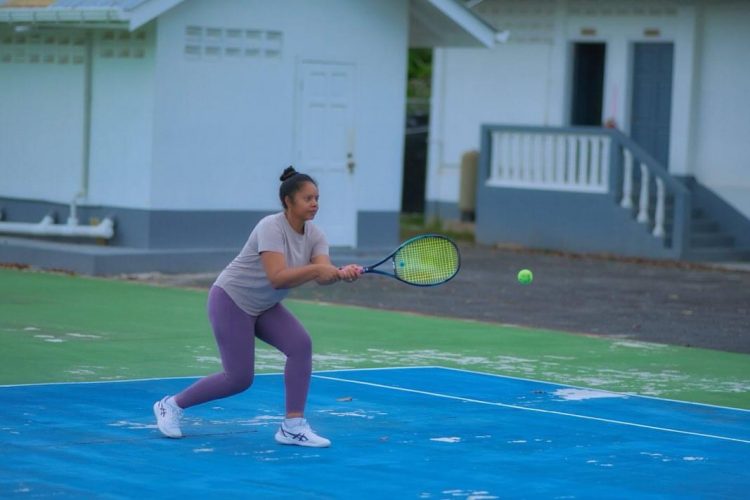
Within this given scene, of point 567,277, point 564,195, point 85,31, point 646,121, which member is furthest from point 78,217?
point 646,121

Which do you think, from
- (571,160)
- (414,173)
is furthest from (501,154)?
(414,173)

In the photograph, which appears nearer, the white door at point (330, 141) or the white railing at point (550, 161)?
the white door at point (330, 141)

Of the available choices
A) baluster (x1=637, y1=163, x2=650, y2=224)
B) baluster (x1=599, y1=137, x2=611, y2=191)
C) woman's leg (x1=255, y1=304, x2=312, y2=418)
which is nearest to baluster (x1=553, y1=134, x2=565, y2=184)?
baluster (x1=599, y1=137, x2=611, y2=191)

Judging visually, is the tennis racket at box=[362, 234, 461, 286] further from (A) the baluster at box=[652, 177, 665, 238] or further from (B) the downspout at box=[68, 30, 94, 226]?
(A) the baluster at box=[652, 177, 665, 238]

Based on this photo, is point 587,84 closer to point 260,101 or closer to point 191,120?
point 260,101

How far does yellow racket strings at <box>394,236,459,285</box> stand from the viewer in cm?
972

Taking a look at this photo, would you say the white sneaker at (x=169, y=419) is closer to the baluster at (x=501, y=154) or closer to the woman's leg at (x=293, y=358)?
the woman's leg at (x=293, y=358)

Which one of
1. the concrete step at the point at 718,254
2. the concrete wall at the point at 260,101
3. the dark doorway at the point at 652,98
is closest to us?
the concrete wall at the point at 260,101

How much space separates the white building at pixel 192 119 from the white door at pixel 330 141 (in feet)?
0.07

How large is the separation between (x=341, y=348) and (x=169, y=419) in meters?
5.00

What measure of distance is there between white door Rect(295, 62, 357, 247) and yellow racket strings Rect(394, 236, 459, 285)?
487 inches

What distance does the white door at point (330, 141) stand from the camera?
2228cm

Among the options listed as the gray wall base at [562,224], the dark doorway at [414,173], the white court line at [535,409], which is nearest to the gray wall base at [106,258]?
the gray wall base at [562,224]

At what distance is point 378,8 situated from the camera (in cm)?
2302
